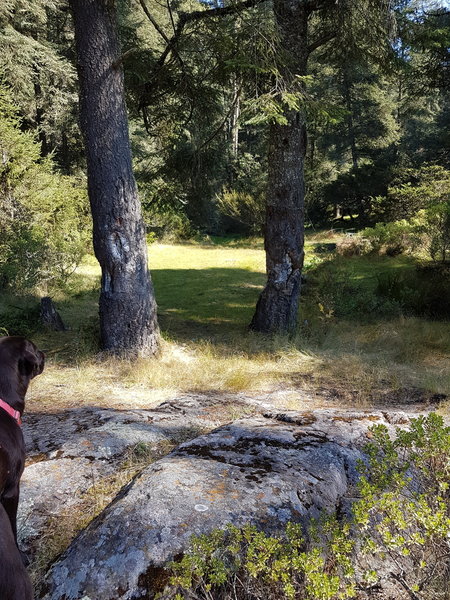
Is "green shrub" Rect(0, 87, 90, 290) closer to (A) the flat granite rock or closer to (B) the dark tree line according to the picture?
(B) the dark tree line

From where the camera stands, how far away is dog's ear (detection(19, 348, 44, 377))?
2775mm

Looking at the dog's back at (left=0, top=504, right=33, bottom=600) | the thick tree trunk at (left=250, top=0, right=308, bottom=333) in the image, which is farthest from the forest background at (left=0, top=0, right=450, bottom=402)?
the dog's back at (left=0, top=504, right=33, bottom=600)

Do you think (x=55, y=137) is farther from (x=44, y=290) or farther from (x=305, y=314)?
(x=305, y=314)

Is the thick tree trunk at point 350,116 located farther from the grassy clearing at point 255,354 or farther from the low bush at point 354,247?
the grassy clearing at point 255,354

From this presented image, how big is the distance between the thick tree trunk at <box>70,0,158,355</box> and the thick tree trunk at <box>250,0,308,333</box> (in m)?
2.66

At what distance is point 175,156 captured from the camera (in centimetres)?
923

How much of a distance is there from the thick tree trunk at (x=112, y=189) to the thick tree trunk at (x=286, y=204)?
8.73ft

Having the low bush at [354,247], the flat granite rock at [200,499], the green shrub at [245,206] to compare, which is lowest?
the flat granite rock at [200,499]

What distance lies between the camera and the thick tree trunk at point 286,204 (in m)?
7.97

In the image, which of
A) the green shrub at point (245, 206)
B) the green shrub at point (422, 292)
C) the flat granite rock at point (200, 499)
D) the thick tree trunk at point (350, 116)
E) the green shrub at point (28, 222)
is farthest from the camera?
the thick tree trunk at point (350, 116)

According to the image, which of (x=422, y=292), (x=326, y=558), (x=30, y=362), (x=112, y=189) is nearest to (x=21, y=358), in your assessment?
(x=30, y=362)

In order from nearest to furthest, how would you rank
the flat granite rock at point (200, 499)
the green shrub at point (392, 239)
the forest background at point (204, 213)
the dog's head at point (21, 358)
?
the flat granite rock at point (200, 499), the dog's head at point (21, 358), the forest background at point (204, 213), the green shrub at point (392, 239)

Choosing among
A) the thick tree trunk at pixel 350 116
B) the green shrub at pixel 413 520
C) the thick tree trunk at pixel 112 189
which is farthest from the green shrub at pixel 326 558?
the thick tree trunk at pixel 350 116

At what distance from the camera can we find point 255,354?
25.0ft
